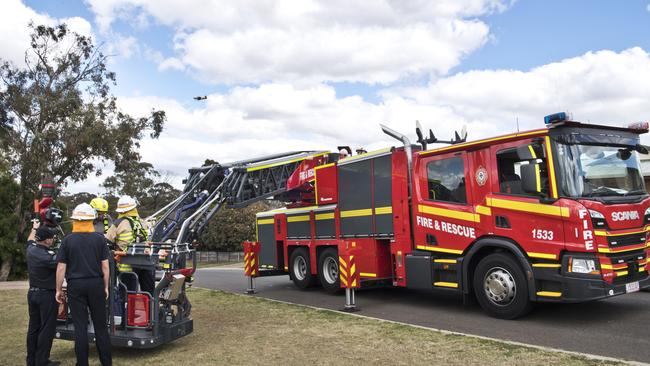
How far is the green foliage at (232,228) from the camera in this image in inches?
1487

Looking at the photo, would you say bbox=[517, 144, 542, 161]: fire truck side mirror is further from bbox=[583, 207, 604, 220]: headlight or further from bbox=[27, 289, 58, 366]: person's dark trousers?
bbox=[27, 289, 58, 366]: person's dark trousers

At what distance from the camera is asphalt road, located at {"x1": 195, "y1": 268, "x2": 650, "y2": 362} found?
6586 mm

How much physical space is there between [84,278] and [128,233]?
1349 millimetres

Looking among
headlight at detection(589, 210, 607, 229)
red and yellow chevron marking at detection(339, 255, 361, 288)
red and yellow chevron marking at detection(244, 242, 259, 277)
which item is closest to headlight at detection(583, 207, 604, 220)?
headlight at detection(589, 210, 607, 229)

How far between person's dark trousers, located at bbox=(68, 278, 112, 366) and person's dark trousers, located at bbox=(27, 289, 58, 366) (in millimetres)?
341

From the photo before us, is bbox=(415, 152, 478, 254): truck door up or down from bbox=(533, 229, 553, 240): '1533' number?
up

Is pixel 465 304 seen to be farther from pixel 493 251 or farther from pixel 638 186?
pixel 638 186

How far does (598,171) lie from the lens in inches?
307

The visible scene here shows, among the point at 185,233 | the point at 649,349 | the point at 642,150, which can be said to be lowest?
the point at 649,349

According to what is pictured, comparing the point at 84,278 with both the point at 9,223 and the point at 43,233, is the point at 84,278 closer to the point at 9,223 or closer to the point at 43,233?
the point at 43,233

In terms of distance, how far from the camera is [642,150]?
838cm

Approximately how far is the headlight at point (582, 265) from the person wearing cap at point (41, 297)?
258 inches

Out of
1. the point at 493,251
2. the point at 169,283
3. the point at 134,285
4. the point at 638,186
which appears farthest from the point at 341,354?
the point at 638,186

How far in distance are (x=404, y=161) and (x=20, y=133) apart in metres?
23.3
